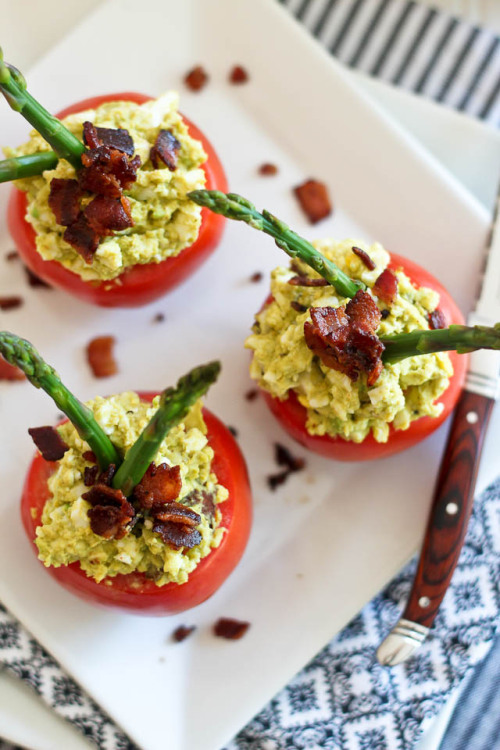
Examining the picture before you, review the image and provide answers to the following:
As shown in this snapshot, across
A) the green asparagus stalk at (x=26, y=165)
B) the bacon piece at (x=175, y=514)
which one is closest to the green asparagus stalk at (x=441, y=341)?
the bacon piece at (x=175, y=514)

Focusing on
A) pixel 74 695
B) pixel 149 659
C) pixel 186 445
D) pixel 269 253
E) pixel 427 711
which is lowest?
pixel 74 695

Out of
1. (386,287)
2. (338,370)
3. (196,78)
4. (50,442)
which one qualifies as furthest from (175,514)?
(196,78)

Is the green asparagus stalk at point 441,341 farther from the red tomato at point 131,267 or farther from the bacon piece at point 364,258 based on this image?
the red tomato at point 131,267

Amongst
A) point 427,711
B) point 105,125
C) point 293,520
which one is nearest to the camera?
point 105,125

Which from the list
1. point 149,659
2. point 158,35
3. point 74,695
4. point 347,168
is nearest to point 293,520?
point 149,659

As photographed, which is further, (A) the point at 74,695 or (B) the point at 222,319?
(B) the point at 222,319

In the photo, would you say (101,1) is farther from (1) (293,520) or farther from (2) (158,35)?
(1) (293,520)

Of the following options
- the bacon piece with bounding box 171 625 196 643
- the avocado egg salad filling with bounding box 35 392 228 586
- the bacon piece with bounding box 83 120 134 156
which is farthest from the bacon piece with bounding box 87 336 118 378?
the bacon piece with bounding box 171 625 196 643
